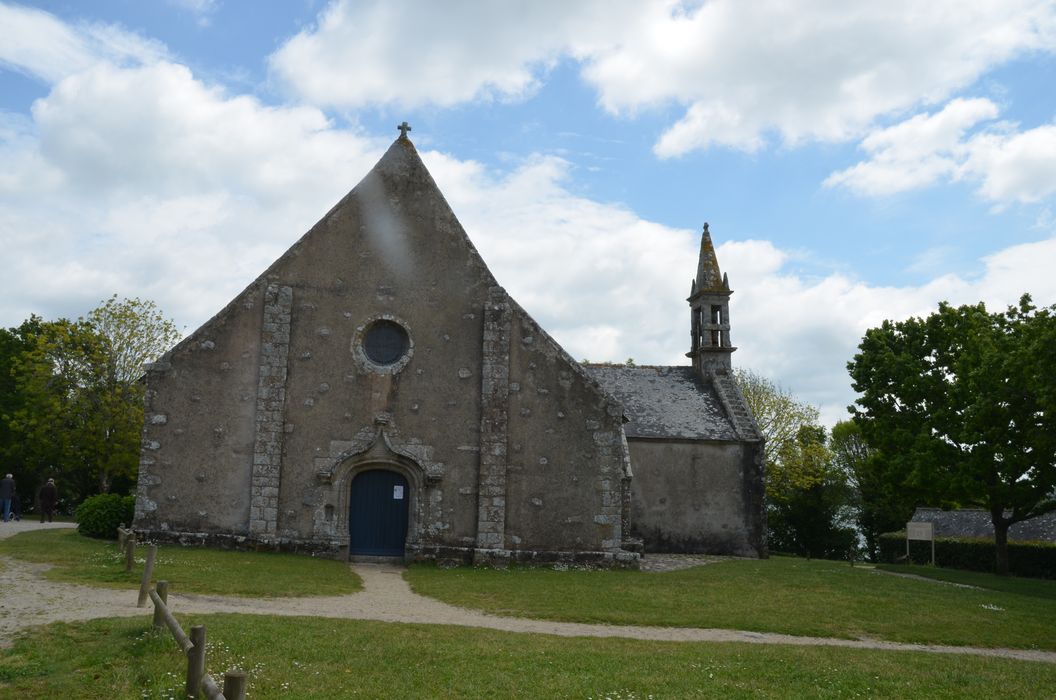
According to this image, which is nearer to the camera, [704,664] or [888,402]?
[704,664]

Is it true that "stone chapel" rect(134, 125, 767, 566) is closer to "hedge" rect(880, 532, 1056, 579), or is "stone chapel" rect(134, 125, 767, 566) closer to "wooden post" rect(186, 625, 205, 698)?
"wooden post" rect(186, 625, 205, 698)

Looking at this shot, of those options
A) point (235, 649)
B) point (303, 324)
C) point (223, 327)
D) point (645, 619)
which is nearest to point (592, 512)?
point (645, 619)

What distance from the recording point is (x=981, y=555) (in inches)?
1173

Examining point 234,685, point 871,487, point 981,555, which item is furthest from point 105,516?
point 871,487

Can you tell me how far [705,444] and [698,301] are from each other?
709cm

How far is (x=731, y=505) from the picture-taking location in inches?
1137

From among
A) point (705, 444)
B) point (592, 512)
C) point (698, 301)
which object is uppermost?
point (698, 301)

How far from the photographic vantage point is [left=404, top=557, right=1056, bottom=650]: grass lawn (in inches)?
513

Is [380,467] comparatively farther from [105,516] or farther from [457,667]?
[457,667]

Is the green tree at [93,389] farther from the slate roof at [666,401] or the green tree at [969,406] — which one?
the green tree at [969,406]

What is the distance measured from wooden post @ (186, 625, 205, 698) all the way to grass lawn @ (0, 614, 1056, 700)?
2.14 ft

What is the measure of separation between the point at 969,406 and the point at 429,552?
14.5m

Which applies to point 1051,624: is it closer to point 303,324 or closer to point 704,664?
point 704,664

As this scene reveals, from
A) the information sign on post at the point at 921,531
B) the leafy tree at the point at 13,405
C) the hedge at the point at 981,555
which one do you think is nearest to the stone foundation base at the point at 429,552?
the information sign on post at the point at 921,531
